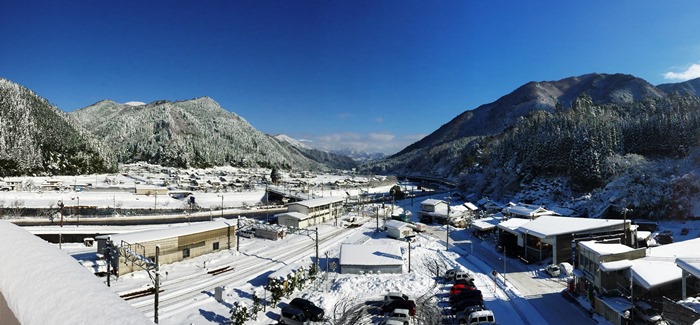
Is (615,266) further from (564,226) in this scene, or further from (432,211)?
(432,211)

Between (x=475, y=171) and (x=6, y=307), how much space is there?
9993 cm

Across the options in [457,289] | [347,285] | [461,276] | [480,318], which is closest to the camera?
[480,318]

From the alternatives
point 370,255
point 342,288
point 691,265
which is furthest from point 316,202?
point 691,265

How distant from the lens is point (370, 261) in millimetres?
26906

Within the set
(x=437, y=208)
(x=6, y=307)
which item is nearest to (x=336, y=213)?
(x=437, y=208)

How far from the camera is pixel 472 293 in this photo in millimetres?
20375

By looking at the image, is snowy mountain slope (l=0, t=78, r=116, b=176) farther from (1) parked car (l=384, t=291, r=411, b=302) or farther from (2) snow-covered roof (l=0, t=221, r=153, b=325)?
(2) snow-covered roof (l=0, t=221, r=153, b=325)

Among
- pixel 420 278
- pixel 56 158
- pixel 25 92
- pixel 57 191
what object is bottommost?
pixel 420 278

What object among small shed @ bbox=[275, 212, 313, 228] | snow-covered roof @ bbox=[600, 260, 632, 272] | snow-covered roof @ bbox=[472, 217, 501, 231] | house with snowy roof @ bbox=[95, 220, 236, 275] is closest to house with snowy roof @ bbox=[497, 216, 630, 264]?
snow-covered roof @ bbox=[472, 217, 501, 231]

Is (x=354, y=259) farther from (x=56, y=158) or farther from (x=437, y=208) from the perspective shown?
(x=56, y=158)

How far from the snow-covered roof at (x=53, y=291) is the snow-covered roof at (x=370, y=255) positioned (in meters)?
25.4

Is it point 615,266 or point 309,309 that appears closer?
point 309,309

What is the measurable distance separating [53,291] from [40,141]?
10467cm

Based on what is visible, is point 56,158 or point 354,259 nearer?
point 354,259
